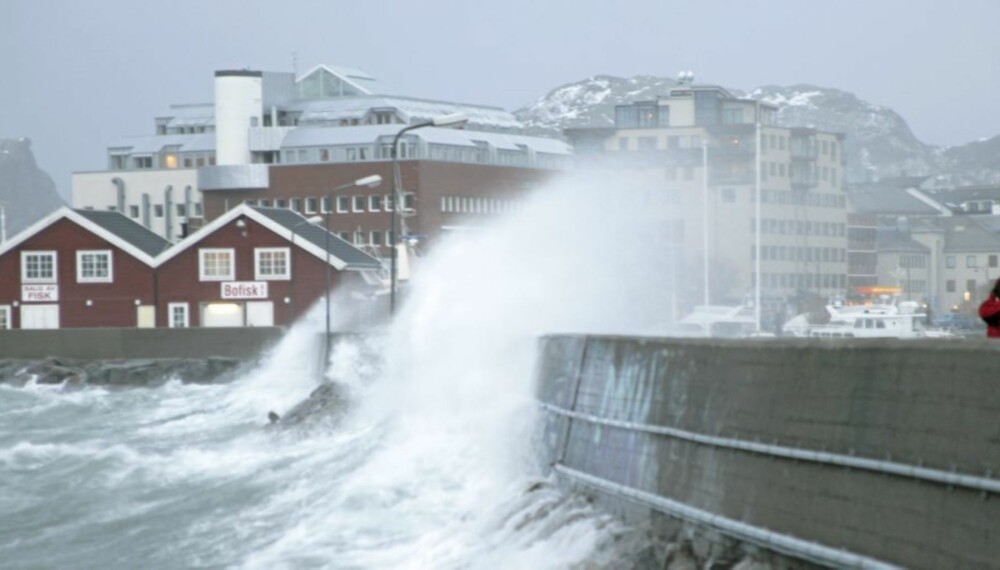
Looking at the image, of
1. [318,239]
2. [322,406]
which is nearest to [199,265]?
[318,239]

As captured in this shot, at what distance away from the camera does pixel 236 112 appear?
100 meters

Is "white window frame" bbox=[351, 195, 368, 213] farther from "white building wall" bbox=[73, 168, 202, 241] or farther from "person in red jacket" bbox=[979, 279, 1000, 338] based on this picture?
"person in red jacket" bbox=[979, 279, 1000, 338]

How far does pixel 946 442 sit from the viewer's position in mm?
9984

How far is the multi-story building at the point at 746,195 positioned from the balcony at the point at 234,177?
32510mm

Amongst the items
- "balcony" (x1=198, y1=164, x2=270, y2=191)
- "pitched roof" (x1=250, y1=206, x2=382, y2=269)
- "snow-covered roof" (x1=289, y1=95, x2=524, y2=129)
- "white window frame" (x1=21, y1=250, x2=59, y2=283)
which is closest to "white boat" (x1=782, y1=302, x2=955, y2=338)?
"pitched roof" (x1=250, y1=206, x2=382, y2=269)

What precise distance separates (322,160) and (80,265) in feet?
87.7

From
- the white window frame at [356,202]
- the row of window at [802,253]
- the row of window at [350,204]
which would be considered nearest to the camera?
the row of window at [802,253]

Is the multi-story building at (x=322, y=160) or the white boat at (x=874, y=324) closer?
the white boat at (x=874, y=324)

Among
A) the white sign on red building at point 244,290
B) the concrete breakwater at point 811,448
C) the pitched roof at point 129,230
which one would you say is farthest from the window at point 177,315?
the concrete breakwater at point 811,448

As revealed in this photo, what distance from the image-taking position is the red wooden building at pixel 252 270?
6975 centimetres

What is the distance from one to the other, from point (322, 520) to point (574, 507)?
16.4 feet

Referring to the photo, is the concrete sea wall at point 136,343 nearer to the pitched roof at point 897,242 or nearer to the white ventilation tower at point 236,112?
the pitched roof at point 897,242

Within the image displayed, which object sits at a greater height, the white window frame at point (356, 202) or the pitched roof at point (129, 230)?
the white window frame at point (356, 202)

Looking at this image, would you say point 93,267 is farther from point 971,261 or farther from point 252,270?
point 971,261
